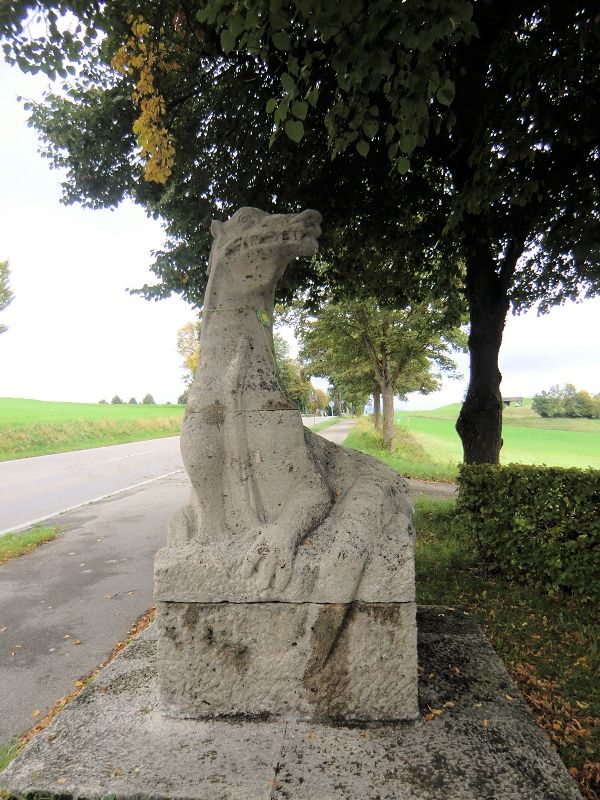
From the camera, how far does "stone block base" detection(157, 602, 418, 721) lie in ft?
7.96

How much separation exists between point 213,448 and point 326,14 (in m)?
2.45

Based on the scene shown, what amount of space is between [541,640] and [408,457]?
49.9 ft

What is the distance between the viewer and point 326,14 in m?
2.68

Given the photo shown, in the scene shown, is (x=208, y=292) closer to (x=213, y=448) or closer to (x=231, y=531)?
(x=213, y=448)

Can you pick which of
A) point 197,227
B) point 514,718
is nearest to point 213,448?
point 514,718

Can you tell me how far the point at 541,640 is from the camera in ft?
13.8

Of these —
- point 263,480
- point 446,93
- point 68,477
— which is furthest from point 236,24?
point 68,477

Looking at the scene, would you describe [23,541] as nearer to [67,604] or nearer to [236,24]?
[67,604]

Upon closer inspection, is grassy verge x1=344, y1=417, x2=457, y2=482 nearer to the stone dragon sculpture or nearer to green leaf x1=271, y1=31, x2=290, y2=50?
the stone dragon sculpture

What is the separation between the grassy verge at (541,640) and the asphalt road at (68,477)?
700 centimetres

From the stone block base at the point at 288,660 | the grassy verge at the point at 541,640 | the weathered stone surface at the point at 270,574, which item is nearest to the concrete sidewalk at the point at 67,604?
the stone block base at the point at 288,660

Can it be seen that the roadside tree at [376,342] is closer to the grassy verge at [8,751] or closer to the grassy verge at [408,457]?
the grassy verge at [408,457]

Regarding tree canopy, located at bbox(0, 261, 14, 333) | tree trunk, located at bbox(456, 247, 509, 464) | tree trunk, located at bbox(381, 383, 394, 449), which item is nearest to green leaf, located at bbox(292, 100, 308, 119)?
tree trunk, located at bbox(456, 247, 509, 464)

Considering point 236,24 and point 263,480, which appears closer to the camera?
point 263,480
